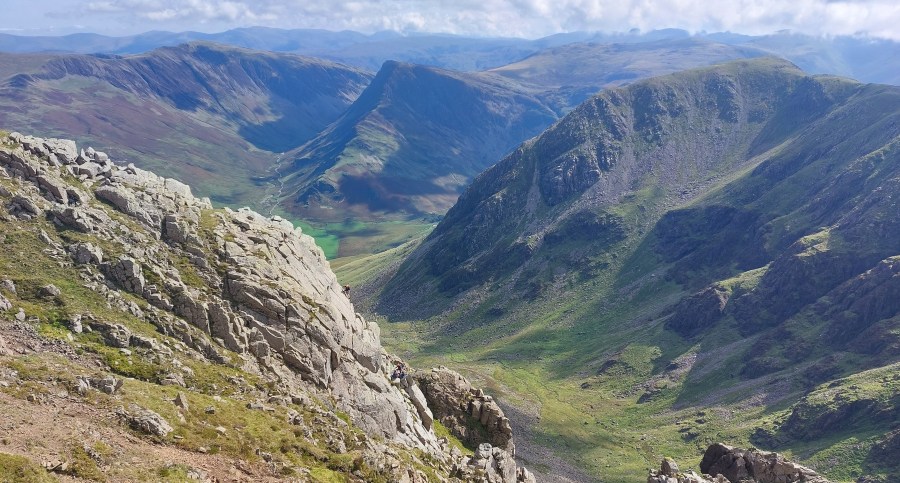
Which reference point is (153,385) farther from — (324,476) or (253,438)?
(324,476)

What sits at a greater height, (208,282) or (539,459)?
(208,282)

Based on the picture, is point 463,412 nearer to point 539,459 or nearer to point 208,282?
point 208,282

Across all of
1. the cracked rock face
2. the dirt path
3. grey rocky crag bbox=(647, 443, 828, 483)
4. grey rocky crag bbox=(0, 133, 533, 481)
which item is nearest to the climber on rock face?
the cracked rock face

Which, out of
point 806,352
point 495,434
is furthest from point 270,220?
point 806,352

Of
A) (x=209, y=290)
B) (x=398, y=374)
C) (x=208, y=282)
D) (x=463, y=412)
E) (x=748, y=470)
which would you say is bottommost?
(x=748, y=470)

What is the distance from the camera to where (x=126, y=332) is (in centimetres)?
4700

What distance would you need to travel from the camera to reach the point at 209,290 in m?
56.9

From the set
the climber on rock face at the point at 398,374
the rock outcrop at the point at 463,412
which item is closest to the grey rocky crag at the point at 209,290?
the climber on rock face at the point at 398,374

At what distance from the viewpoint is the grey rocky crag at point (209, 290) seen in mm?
52062

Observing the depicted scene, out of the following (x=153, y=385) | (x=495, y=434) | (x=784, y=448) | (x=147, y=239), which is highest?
(x=147, y=239)

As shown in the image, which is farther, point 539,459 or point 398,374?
point 539,459

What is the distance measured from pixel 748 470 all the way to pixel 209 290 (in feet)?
283

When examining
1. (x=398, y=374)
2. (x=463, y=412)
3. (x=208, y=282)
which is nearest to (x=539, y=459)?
(x=463, y=412)

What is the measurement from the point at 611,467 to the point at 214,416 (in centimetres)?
13095
